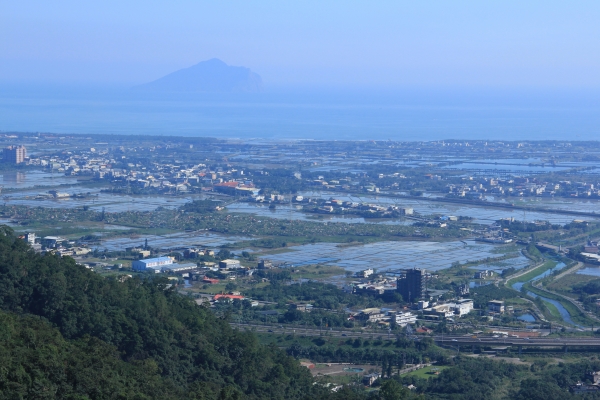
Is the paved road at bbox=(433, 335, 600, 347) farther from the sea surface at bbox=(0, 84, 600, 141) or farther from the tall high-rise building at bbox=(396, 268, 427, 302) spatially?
the sea surface at bbox=(0, 84, 600, 141)

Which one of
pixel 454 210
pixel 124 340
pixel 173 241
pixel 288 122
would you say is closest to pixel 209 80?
pixel 288 122

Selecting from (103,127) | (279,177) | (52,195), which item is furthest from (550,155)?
(103,127)

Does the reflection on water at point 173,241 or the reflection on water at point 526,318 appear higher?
the reflection on water at point 173,241

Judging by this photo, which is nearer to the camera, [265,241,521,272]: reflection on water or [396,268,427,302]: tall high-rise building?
[396,268,427,302]: tall high-rise building

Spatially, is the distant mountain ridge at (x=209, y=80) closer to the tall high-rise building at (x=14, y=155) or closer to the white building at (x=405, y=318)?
the tall high-rise building at (x=14, y=155)

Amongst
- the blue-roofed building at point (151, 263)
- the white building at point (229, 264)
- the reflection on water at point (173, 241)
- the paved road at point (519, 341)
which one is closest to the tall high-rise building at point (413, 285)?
the paved road at point (519, 341)

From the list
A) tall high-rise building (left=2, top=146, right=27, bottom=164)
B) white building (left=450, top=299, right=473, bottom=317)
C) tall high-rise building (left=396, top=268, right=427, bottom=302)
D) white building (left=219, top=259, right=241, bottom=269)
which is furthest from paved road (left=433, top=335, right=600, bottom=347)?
tall high-rise building (left=2, top=146, right=27, bottom=164)

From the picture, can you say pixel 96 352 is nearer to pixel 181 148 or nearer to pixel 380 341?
pixel 380 341
